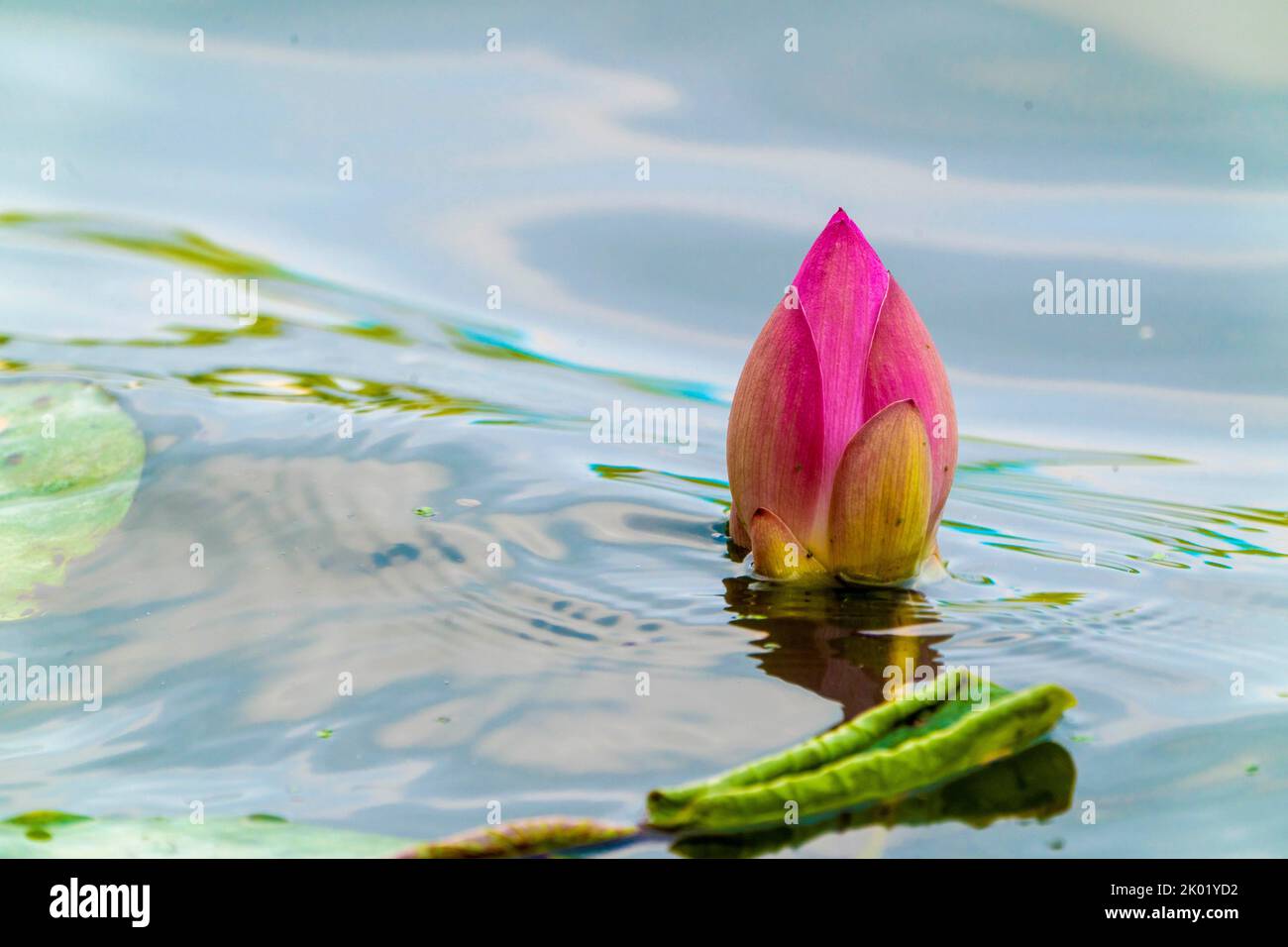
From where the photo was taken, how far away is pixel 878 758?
1.00 m

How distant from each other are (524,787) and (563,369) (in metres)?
1.90

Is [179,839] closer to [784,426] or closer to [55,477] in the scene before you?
[784,426]

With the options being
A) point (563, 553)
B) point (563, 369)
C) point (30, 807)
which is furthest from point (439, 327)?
point (30, 807)

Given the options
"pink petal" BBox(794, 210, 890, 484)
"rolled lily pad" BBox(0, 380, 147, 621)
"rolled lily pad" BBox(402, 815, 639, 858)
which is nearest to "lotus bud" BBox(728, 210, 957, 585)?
"pink petal" BBox(794, 210, 890, 484)

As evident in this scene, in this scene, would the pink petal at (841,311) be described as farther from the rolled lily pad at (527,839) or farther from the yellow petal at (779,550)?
the rolled lily pad at (527,839)

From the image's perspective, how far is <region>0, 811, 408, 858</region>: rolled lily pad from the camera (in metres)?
0.93

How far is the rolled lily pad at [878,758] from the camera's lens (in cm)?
95

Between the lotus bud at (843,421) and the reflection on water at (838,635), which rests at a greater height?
the lotus bud at (843,421)

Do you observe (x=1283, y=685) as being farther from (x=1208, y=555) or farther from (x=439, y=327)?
(x=439, y=327)

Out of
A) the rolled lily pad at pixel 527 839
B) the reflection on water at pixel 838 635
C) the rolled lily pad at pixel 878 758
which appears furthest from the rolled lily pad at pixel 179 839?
the reflection on water at pixel 838 635

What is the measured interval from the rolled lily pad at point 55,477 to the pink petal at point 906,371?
1.11 meters

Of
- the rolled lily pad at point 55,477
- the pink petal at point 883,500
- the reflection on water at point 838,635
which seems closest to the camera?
the reflection on water at point 838,635

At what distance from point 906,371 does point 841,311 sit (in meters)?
0.11

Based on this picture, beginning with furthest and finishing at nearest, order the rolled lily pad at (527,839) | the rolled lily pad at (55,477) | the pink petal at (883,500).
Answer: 1. the rolled lily pad at (55,477)
2. the pink petal at (883,500)
3. the rolled lily pad at (527,839)
